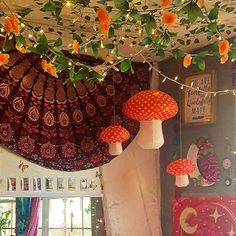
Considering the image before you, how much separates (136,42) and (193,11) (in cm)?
134

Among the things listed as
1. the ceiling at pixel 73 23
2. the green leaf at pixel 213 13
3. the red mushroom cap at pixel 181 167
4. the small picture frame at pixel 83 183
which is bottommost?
the small picture frame at pixel 83 183

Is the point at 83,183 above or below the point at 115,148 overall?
below

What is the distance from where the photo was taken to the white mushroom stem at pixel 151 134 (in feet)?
8.47

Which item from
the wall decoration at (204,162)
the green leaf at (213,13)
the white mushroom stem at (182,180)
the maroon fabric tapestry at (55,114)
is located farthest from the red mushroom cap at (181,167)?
the green leaf at (213,13)

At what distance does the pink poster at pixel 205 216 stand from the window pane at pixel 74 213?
0.60m

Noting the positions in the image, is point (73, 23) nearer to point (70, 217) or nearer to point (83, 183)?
point (83, 183)

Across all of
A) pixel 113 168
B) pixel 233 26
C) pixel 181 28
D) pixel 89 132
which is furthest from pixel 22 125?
pixel 233 26

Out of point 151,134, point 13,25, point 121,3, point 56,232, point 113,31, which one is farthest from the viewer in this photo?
point 56,232

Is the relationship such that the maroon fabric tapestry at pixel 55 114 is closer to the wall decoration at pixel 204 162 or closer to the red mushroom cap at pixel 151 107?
the wall decoration at pixel 204 162

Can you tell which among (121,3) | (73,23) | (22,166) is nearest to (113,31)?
(121,3)

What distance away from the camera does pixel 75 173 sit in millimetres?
3023

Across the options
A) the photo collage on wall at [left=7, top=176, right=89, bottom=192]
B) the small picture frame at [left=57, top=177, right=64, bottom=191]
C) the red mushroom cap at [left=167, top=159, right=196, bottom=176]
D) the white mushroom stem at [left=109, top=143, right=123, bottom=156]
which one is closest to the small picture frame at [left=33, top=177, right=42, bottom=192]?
the photo collage on wall at [left=7, top=176, right=89, bottom=192]

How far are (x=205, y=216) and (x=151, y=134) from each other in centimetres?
70

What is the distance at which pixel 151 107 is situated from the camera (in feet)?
7.98
